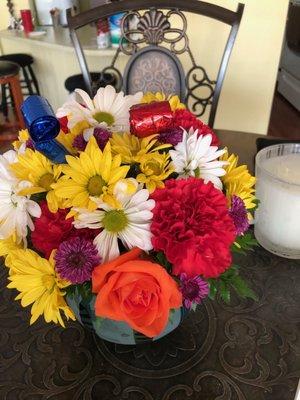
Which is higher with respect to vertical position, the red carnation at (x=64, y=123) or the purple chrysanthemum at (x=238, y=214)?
the red carnation at (x=64, y=123)

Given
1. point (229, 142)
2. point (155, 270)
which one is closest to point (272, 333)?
point (155, 270)

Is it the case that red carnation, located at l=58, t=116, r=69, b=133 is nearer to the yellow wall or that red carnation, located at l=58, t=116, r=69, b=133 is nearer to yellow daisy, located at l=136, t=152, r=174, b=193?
yellow daisy, located at l=136, t=152, r=174, b=193

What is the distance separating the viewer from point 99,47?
6.43ft

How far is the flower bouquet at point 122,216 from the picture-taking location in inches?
13.7

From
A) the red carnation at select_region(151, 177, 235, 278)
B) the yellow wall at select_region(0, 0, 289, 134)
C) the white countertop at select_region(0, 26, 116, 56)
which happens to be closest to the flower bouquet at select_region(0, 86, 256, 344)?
the red carnation at select_region(151, 177, 235, 278)

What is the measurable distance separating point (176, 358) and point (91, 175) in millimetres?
275

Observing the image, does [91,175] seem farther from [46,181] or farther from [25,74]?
[25,74]

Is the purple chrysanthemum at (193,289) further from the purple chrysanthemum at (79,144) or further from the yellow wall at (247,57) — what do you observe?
the yellow wall at (247,57)

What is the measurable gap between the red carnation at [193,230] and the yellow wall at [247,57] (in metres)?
1.50

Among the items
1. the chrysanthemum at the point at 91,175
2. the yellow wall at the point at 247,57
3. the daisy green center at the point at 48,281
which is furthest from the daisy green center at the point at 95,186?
the yellow wall at the point at 247,57

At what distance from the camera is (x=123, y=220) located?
14.6 inches

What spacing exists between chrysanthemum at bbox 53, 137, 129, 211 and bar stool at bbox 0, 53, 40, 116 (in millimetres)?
2346

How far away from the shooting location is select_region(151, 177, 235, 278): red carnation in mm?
341

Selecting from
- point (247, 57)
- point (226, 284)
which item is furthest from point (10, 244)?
point (247, 57)
